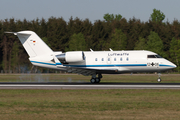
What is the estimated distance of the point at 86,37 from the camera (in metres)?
100

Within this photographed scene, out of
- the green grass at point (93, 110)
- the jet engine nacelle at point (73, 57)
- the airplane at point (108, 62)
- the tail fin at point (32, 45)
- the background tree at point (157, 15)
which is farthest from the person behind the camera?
the background tree at point (157, 15)

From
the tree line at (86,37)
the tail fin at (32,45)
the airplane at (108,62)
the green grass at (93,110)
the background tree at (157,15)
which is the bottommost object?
the green grass at (93,110)

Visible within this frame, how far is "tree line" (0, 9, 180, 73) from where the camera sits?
279 feet

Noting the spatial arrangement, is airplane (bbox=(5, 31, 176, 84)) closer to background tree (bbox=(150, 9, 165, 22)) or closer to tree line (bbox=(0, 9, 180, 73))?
tree line (bbox=(0, 9, 180, 73))

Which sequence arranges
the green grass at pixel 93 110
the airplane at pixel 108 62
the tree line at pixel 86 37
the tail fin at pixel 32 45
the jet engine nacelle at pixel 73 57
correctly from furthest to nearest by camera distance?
1. the tree line at pixel 86 37
2. the tail fin at pixel 32 45
3. the jet engine nacelle at pixel 73 57
4. the airplane at pixel 108 62
5. the green grass at pixel 93 110

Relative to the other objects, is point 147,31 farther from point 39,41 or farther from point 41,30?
point 39,41

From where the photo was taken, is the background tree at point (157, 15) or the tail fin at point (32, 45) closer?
the tail fin at point (32, 45)

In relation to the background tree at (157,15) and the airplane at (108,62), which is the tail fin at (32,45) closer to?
the airplane at (108,62)

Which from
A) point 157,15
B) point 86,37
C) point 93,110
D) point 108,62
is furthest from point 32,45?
point 157,15

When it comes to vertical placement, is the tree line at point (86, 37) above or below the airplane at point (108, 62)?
above

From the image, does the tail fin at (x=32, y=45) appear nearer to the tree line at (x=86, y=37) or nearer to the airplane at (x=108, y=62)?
the airplane at (x=108, y=62)

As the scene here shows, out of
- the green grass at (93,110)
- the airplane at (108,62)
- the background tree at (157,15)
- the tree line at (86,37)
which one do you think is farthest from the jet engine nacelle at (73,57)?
the background tree at (157,15)

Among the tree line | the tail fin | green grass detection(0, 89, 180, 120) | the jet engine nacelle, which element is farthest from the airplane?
the tree line

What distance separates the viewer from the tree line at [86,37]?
8519cm
